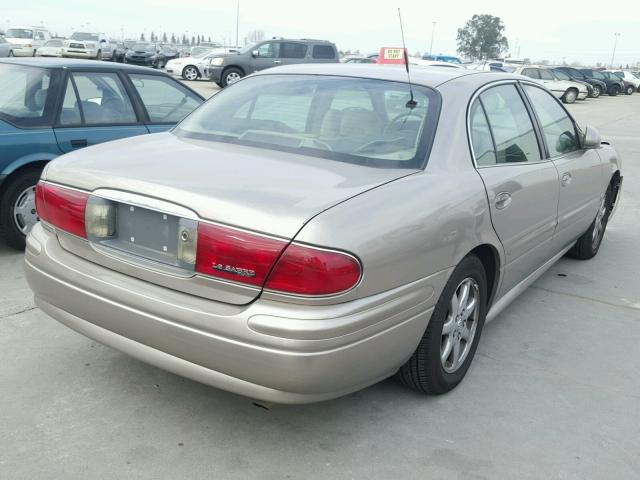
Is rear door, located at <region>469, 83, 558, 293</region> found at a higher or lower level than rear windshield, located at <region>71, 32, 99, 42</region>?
lower

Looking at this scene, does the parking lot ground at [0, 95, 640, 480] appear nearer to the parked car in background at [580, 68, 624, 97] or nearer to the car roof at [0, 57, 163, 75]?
the car roof at [0, 57, 163, 75]

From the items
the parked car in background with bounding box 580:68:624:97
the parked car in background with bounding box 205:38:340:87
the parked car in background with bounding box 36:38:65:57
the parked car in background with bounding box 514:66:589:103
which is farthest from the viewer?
the parked car in background with bounding box 580:68:624:97

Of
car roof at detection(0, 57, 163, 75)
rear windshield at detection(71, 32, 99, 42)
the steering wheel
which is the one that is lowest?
the steering wheel

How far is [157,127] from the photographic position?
579 cm

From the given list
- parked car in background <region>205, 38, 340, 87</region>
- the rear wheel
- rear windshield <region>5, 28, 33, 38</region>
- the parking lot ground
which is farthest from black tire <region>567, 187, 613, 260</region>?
rear windshield <region>5, 28, 33, 38</region>

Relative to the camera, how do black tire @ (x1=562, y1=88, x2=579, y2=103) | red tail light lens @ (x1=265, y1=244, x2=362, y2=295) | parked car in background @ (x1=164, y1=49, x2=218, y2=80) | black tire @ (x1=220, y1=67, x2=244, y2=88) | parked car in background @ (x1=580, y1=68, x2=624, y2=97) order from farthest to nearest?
parked car in background @ (x1=580, y1=68, x2=624, y2=97), black tire @ (x1=562, y1=88, x2=579, y2=103), parked car in background @ (x1=164, y1=49, x2=218, y2=80), black tire @ (x1=220, y1=67, x2=244, y2=88), red tail light lens @ (x1=265, y1=244, x2=362, y2=295)

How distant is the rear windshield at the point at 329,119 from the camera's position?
9.91 feet

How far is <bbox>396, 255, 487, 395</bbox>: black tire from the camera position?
2904 mm

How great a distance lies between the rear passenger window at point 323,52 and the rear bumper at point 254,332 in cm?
1957

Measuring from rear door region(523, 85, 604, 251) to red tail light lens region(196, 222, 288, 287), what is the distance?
8.13 feet

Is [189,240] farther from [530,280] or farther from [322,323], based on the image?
[530,280]

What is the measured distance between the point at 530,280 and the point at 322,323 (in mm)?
2301

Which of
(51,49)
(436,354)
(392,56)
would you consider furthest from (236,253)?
(51,49)

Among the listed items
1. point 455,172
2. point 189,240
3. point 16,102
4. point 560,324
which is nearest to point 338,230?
point 189,240
